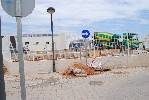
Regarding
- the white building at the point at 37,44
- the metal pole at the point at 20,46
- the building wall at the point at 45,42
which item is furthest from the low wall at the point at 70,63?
the building wall at the point at 45,42

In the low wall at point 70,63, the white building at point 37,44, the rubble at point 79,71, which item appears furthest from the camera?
the white building at point 37,44

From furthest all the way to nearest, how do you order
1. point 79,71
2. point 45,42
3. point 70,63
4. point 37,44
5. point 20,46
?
1. point 45,42
2. point 37,44
3. point 70,63
4. point 79,71
5. point 20,46

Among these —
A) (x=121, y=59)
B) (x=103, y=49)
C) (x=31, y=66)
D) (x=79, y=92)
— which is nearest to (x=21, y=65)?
(x=79, y=92)

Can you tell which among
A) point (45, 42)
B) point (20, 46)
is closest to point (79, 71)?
point (20, 46)

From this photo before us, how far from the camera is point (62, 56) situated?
2491 centimetres

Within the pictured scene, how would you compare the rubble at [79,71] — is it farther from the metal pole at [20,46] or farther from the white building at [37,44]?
the metal pole at [20,46]

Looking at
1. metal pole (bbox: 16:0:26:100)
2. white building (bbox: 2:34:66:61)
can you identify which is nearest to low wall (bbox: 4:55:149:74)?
white building (bbox: 2:34:66:61)

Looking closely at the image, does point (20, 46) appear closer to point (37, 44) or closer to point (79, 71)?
point (79, 71)

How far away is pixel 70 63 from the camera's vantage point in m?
21.5

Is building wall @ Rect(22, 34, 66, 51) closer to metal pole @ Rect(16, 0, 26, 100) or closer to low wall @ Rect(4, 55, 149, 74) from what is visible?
low wall @ Rect(4, 55, 149, 74)

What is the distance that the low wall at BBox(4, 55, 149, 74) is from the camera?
68.3 feet

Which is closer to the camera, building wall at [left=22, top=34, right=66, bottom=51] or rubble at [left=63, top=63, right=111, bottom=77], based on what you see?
rubble at [left=63, top=63, right=111, bottom=77]

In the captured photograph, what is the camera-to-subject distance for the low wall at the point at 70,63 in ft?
68.3

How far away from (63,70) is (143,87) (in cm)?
888
